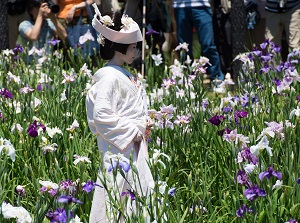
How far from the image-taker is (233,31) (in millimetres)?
8914

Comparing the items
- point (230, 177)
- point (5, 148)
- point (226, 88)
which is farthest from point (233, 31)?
point (5, 148)

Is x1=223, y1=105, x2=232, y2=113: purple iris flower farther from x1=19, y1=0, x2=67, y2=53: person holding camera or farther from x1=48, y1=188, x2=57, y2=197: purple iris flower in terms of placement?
x1=19, y1=0, x2=67, y2=53: person holding camera

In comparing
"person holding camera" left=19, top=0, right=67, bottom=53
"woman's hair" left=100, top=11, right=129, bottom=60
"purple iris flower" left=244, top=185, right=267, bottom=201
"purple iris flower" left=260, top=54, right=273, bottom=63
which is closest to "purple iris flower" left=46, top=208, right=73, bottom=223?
"purple iris flower" left=244, top=185, right=267, bottom=201

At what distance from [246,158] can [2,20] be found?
5.07 metres

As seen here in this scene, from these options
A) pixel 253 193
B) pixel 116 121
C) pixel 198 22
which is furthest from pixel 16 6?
pixel 253 193

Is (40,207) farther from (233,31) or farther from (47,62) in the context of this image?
(233,31)

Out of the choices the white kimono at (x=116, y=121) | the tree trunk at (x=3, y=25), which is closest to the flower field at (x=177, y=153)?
the white kimono at (x=116, y=121)

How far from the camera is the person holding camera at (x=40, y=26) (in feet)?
26.9

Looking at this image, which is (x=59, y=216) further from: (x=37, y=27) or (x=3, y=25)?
(x=3, y=25)

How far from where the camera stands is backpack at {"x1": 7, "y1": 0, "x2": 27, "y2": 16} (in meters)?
8.87

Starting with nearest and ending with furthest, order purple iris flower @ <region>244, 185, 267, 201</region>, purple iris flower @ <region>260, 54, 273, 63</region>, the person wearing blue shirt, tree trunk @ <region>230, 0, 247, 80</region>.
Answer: purple iris flower @ <region>244, 185, 267, 201</region> < purple iris flower @ <region>260, 54, 273, 63</region> < the person wearing blue shirt < tree trunk @ <region>230, 0, 247, 80</region>

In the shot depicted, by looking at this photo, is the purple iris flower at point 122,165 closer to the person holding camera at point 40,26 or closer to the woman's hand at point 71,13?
the person holding camera at point 40,26

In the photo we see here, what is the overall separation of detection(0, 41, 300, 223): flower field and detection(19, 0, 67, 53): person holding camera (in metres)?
1.09

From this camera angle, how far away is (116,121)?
13.4 ft
